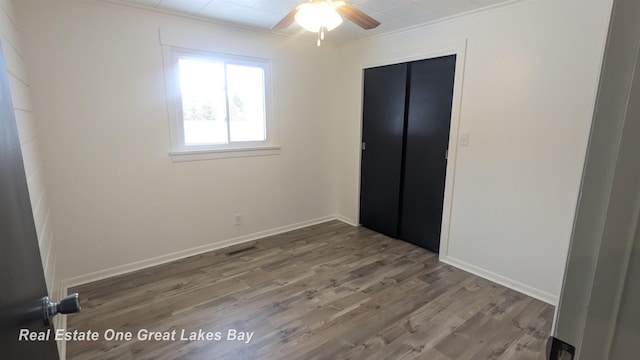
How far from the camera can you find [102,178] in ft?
8.75

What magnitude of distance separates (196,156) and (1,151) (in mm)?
2564

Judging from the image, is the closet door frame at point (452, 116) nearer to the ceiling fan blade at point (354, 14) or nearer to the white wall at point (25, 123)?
the ceiling fan blade at point (354, 14)

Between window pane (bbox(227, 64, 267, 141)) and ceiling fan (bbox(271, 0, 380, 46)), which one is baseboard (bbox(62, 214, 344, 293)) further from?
ceiling fan (bbox(271, 0, 380, 46))

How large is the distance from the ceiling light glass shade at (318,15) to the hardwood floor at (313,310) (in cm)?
202

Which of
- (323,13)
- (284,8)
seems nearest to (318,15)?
(323,13)

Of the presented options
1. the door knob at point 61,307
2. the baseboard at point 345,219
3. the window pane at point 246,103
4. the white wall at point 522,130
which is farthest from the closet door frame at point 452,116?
the door knob at point 61,307

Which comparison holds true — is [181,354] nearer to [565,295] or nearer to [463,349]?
[463,349]

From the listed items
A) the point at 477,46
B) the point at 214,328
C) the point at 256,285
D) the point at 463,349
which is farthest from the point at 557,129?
the point at 214,328

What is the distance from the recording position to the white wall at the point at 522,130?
7.16ft

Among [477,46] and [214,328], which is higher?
[477,46]

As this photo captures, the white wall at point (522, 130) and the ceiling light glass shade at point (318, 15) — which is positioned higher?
the ceiling light glass shade at point (318, 15)

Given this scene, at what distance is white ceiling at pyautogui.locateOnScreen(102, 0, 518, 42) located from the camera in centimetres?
250

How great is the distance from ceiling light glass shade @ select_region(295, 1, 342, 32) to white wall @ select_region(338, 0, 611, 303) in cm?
147

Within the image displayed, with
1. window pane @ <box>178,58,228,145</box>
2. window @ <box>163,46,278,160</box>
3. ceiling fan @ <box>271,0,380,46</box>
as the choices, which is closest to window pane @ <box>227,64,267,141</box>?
window @ <box>163,46,278,160</box>
